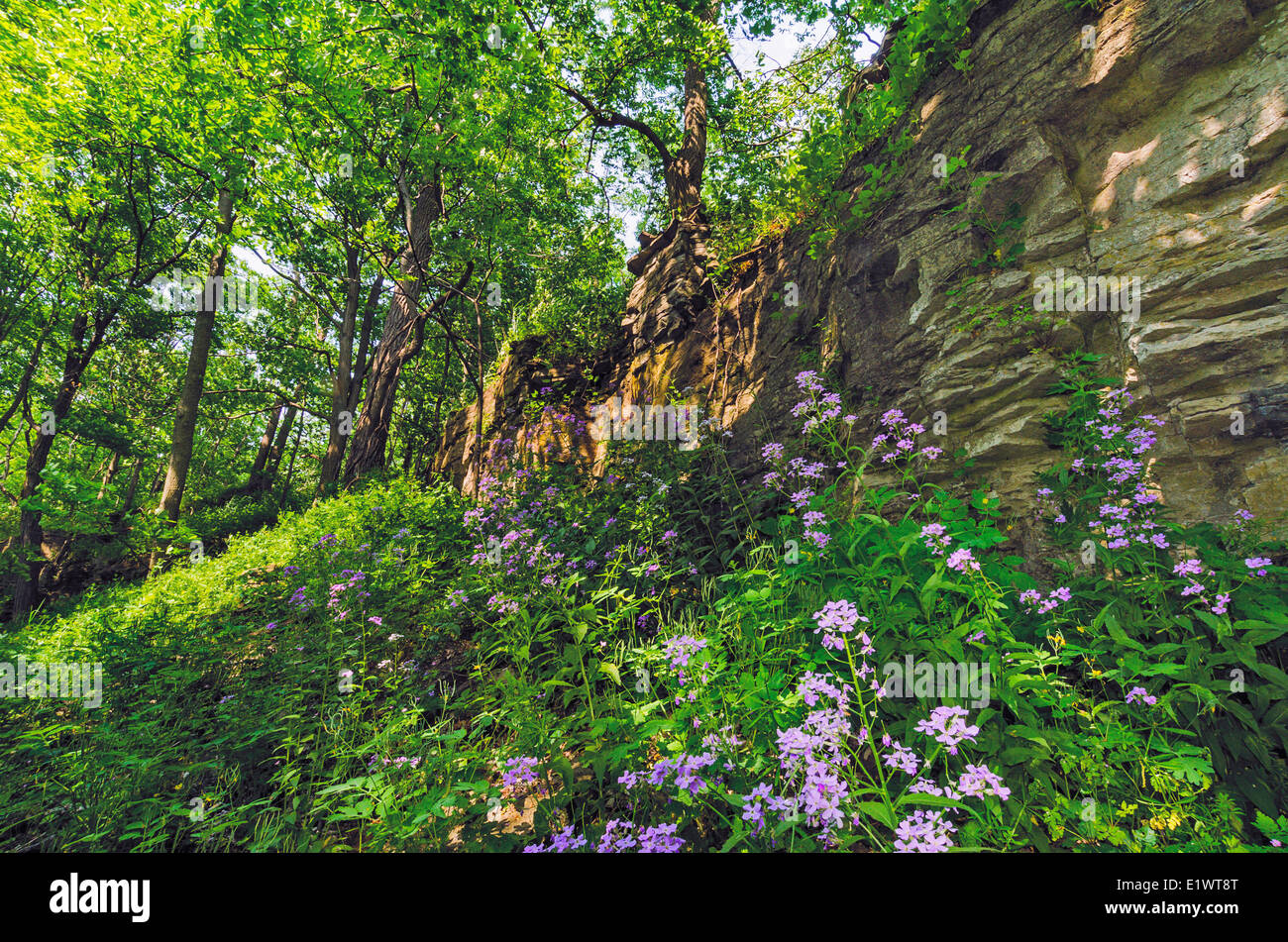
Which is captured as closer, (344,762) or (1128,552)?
(1128,552)

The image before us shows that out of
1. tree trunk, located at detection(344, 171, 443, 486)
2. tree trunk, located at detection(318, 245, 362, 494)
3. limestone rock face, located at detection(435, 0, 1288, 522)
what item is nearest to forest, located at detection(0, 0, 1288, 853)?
limestone rock face, located at detection(435, 0, 1288, 522)

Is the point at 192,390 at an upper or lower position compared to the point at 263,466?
upper

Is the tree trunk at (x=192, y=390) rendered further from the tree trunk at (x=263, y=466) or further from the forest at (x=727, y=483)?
the tree trunk at (x=263, y=466)

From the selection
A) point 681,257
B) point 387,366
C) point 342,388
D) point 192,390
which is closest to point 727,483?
point 681,257

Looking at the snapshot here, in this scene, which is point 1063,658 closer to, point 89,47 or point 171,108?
point 171,108

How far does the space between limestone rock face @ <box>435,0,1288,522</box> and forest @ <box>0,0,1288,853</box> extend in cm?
2

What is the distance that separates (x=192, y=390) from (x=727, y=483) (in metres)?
11.5

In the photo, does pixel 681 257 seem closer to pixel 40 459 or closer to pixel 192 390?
pixel 192 390

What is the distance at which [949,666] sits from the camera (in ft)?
5.51

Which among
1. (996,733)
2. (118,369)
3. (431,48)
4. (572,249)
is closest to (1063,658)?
(996,733)

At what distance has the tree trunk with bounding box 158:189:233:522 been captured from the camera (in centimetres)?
924

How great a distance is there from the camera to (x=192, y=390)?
31.4 ft

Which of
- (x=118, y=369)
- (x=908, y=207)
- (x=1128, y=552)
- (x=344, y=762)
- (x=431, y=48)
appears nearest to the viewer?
(x=1128, y=552)
